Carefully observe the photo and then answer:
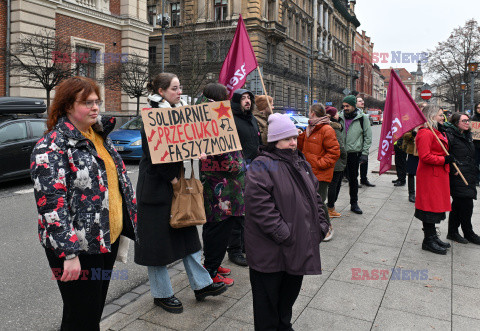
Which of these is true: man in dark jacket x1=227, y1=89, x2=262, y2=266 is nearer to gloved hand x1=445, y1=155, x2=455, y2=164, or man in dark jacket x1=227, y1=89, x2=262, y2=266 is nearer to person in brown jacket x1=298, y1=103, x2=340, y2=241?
person in brown jacket x1=298, y1=103, x2=340, y2=241

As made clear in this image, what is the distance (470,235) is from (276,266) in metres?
4.30

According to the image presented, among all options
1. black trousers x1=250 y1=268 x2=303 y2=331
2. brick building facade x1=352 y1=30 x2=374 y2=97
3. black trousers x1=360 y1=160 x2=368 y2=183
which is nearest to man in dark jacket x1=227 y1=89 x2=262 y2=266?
black trousers x1=250 y1=268 x2=303 y2=331

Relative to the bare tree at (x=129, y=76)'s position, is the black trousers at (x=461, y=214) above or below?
below

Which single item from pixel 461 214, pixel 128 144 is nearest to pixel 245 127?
pixel 461 214

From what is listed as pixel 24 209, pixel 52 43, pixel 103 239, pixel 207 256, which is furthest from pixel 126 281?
pixel 52 43

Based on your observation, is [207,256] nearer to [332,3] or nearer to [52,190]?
[52,190]

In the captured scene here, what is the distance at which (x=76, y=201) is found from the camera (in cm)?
244

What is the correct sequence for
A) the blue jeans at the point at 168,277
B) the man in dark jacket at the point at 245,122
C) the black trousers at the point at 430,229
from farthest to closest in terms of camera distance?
the black trousers at the point at 430,229, the man in dark jacket at the point at 245,122, the blue jeans at the point at 168,277

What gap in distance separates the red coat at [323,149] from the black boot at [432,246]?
151 cm

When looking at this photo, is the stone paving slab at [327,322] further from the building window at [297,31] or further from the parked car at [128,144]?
the building window at [297,31]

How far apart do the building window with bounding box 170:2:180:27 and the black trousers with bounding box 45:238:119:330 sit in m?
43.4

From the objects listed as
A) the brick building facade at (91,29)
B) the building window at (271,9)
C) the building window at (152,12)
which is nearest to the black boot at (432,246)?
the brick building facade at (91,29)

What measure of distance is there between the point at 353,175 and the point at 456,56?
50301 millimetres

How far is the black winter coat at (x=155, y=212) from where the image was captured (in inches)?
135
